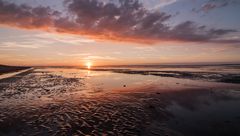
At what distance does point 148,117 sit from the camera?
491 inches

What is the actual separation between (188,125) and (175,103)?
5862mm

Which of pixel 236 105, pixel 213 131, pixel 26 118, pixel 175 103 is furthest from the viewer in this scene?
pixel 175 103

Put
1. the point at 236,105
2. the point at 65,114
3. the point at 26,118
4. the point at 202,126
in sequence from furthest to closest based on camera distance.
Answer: the point at 236,105
the point at 65,114
the point at 26,118
the point at 202,126

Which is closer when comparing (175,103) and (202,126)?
(202,126)

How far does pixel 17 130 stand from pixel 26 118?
82.1 inches

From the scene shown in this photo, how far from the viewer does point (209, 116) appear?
1257cm

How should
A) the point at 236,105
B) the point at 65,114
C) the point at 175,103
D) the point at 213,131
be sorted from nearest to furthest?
the point at 213,131 < the point at 65,114 < the point at 236,105 < the point at 175,103

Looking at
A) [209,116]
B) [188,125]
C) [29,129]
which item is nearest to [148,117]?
[188,125]

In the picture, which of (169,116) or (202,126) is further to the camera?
(169,116)

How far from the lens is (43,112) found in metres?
13.4

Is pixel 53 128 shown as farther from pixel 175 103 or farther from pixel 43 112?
pixel 175 103

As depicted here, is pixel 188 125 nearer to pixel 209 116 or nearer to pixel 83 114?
pixel 209 116

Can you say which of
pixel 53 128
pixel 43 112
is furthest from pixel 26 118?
pixel 53 128

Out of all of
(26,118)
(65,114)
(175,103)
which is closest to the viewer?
(26,118)
